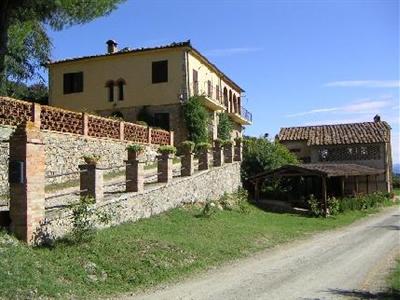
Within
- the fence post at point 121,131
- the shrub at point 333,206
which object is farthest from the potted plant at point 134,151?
the shrub at point 333,206

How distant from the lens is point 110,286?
11.2 meters

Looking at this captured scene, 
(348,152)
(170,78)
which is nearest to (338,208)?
(170,78)

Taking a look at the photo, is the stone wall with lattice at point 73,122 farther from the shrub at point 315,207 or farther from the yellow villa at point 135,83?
the shrub at point 315,207

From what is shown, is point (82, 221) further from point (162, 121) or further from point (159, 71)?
point (159, 71)

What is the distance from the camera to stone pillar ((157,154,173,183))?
2009cm

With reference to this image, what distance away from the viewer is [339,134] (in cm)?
4972

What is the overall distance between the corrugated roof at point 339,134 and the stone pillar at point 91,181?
1424 inches

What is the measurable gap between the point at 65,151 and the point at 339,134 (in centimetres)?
3445

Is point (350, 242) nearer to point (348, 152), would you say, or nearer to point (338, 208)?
point (338, 208)

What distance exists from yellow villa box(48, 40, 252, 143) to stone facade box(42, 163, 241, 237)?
7.14 metres

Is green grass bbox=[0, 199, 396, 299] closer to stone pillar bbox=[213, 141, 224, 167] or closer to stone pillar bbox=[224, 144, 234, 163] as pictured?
stone pillar bbox=[213, 141, 224, 167]

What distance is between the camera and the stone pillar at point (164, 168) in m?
20.1

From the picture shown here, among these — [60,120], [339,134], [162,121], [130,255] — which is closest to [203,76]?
[162,121]

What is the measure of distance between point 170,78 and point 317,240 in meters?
17.5
